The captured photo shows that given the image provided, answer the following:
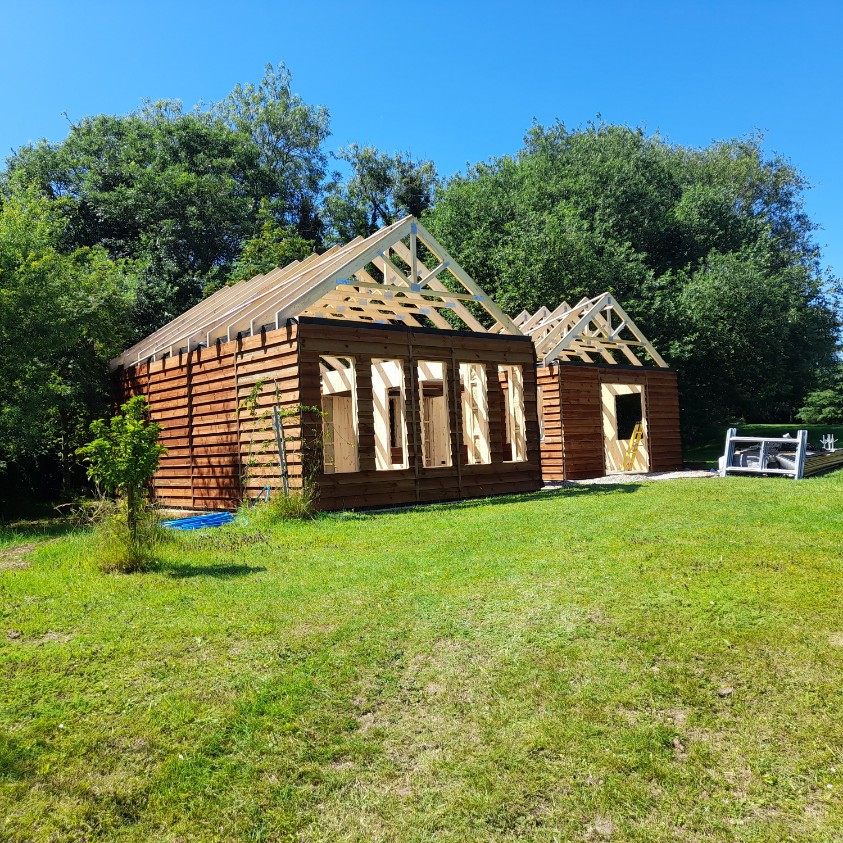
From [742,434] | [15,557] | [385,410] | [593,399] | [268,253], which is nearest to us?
[15,557]

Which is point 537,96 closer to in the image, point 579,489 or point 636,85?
point 636,85

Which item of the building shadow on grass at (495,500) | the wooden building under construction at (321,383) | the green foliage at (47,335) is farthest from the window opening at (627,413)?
the green foliage at (47,335)

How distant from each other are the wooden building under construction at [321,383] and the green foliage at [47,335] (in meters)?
0.83

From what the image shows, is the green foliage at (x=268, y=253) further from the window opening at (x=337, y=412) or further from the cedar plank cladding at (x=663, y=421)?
the cedar plank cladding at (x=663, y=421)

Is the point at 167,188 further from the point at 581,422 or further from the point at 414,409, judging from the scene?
the point at 414,409

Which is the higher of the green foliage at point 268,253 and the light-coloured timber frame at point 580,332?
the green foliage at point 268,253

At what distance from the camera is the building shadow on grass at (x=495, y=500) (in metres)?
10.4

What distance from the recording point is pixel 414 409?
12250 millimetres

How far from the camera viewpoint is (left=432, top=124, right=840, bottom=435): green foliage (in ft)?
76.7

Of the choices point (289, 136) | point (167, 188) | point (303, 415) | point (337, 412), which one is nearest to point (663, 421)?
point (337, 412)

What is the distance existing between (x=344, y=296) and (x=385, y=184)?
1080 inches

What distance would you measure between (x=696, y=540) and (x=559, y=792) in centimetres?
469

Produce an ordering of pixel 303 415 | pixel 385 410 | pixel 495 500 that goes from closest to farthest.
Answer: pixel 303 415 → pixel 495 500 → pixel 385 410

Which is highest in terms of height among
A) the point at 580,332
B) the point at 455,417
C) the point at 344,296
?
the point at 344,296
